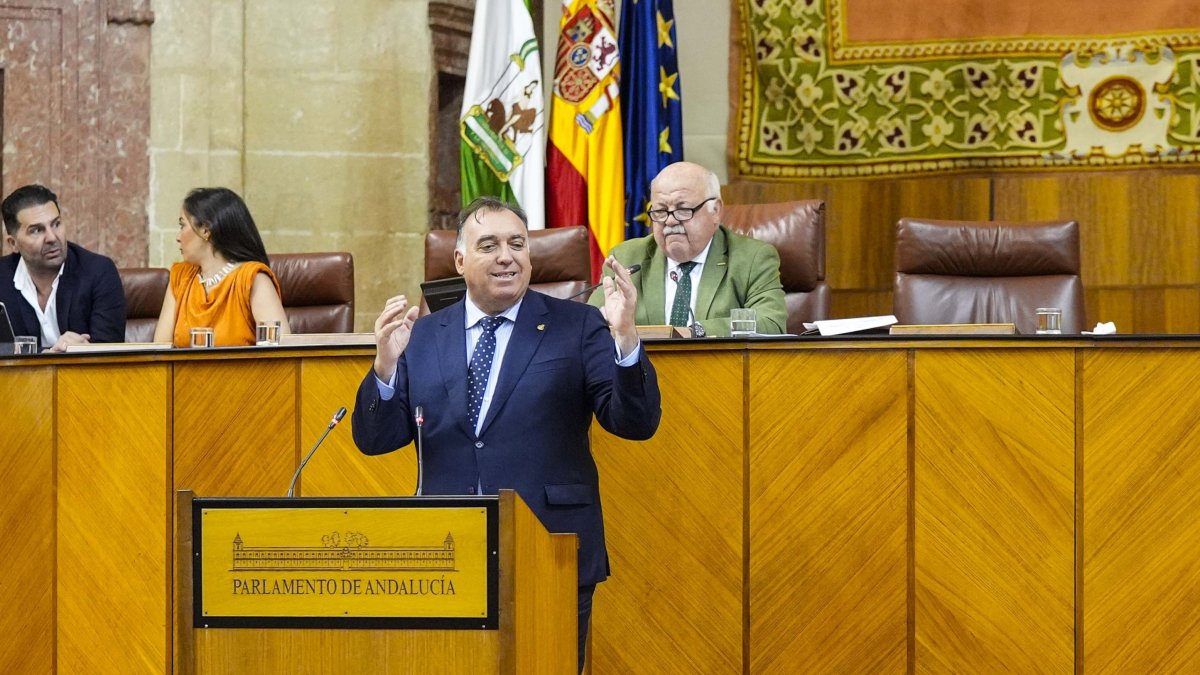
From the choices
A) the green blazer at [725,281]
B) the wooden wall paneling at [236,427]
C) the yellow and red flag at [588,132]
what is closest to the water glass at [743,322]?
the green blazer at [725,281]

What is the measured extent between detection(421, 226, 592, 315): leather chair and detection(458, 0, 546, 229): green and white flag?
1.03 m

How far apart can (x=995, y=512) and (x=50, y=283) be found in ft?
10.1

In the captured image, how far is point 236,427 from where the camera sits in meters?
3.85

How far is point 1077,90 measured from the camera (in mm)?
6078

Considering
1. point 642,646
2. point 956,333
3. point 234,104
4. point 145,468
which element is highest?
point 234,104

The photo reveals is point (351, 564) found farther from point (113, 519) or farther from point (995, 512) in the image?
point (995, 512)

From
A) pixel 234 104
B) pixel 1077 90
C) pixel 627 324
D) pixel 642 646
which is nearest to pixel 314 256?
pixel 234 104

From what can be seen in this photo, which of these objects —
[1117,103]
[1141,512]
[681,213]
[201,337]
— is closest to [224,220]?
[201,337]

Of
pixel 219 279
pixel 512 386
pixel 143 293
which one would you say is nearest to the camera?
pixel 512 386

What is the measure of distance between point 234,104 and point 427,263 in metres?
1.58

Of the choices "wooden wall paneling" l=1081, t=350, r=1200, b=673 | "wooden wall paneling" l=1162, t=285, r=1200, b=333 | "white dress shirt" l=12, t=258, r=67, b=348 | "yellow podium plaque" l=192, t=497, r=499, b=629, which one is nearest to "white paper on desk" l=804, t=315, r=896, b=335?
"wooden wall paneling" l=1081, t=350, r=1200, b=673

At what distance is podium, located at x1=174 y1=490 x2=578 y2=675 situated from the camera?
2.51 m

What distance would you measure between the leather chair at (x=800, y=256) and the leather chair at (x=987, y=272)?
279 mm

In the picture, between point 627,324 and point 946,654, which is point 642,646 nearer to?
point 946,654
